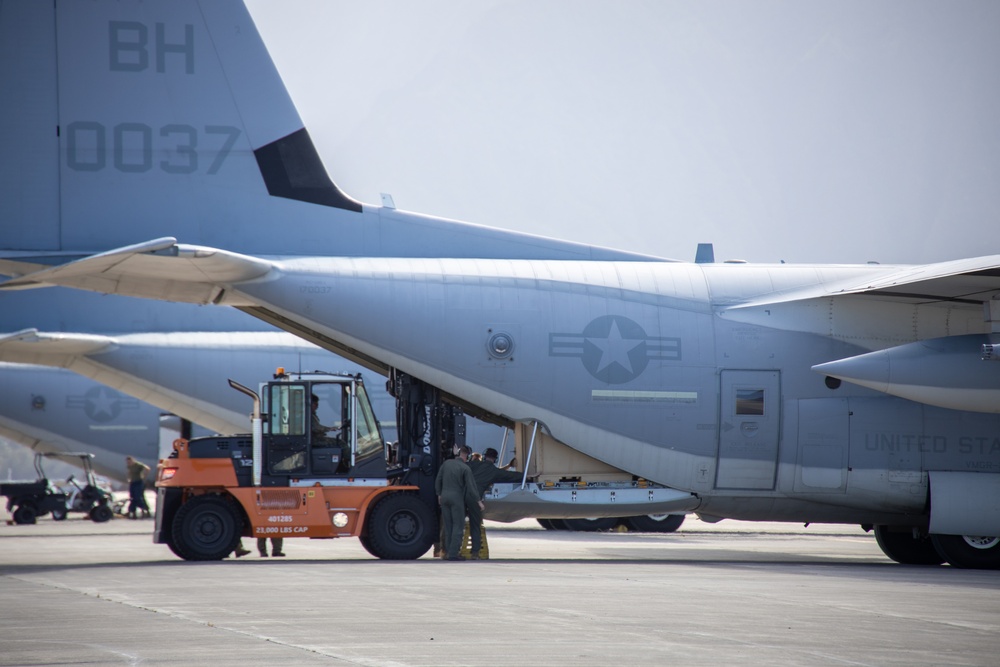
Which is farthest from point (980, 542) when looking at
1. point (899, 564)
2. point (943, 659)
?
point (943, 659)

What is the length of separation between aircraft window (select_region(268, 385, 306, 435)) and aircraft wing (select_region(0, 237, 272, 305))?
5.44ft

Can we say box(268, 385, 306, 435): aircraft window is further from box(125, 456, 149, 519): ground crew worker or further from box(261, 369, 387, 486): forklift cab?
box(125, 456, 149, 519): ground crew worker

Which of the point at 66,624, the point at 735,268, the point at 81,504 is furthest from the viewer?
the point at 81,504

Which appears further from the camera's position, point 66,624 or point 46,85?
point 46,85

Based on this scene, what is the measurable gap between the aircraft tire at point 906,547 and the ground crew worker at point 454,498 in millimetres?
6898

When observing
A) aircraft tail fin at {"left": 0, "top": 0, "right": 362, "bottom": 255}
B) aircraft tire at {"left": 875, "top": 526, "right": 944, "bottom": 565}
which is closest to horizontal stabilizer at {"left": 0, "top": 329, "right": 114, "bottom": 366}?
aircraft tail fin at {"left": 0, "top": 0, "right": 362, "bottom": 255}

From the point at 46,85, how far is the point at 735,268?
34.8 ft

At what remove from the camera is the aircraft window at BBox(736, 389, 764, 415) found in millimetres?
16844

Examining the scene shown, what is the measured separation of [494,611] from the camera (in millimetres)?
9523

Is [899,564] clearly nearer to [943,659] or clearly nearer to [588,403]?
[588,403]

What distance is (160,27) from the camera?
17.1 m

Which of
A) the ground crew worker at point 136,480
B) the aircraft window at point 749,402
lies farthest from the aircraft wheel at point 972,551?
the ground crew worker at point 136,480

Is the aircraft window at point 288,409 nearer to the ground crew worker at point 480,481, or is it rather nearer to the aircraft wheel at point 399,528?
the aircraft wheel at point 399,528

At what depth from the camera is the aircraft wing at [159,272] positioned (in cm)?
1487
